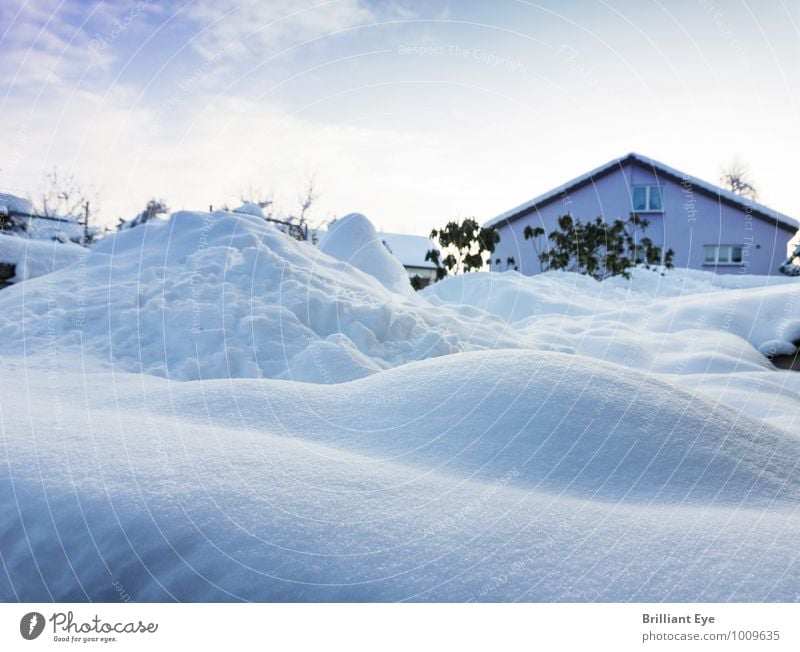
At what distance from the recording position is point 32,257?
6.11 metres

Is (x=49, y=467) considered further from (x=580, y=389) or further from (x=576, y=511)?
(x=580, y=389)

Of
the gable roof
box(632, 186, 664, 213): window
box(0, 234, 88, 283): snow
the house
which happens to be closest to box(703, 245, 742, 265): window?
the house

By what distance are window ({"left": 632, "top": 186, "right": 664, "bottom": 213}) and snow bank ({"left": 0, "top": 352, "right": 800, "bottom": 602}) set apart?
15.0 meters

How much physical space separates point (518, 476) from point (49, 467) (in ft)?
4.13

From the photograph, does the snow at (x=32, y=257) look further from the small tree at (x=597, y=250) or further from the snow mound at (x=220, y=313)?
the small tree at (x=597, y=250)

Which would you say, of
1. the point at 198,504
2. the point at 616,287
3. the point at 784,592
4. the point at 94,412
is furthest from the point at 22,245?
the point at 616,287

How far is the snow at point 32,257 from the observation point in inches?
233

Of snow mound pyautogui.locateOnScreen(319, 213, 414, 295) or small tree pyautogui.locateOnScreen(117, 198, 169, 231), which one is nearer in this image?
small tree pyautogui.locateOnScreen(117, 198, 169, 231)

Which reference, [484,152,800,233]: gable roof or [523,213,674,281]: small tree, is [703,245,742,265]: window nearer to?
[484,152,800,233]: gable roof

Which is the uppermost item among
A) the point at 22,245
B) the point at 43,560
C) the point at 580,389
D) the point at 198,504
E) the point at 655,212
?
the point at 655,212

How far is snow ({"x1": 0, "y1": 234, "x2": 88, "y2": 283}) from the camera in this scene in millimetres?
5926

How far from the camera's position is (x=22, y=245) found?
20.1 feet
